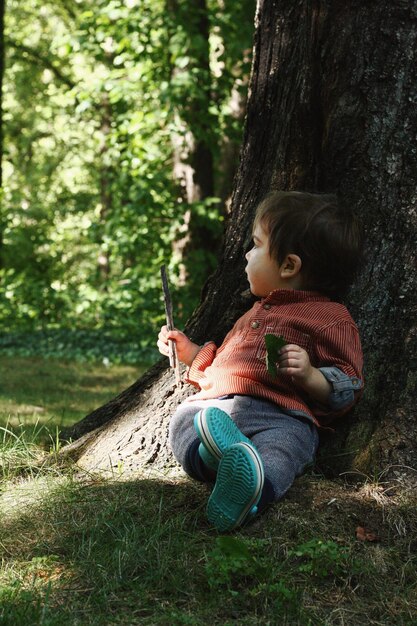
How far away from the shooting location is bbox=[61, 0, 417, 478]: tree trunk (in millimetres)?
3209

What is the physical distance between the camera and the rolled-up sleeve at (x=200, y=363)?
136 inches

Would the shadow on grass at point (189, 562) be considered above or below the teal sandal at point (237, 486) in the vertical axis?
below

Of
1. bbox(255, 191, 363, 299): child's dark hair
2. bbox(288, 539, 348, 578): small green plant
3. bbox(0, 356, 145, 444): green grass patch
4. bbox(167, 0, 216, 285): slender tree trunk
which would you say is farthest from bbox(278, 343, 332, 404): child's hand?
bbox(167, 0, 216, 285): slender tree trunk

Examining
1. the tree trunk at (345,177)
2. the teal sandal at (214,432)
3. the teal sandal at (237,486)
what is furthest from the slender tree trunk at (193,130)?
the teal sandal at (237,486)

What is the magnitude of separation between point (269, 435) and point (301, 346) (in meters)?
0.40

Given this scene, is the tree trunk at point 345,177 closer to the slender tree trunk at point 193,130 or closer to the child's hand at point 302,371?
the child's hand at point 302,371

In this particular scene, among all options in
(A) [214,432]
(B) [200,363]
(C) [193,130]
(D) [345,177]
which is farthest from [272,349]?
(C) [193,130]

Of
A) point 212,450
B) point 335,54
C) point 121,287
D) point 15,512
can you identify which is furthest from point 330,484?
point 121,287

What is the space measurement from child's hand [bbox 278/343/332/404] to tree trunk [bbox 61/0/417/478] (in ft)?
1.02

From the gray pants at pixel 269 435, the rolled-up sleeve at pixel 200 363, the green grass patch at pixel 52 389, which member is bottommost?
the green grass patch at pixel 52 389

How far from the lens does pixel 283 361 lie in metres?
2.97

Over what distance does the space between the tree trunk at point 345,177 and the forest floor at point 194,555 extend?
0.22m

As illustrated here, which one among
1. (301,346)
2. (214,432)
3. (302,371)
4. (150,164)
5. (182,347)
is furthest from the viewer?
(150,164)

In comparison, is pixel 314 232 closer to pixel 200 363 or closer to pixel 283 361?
pixel 283 361
